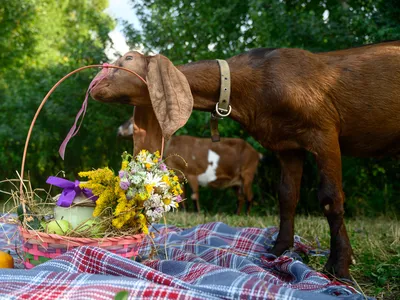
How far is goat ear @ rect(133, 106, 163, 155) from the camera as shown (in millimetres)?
2791

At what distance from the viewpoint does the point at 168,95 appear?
2533mm

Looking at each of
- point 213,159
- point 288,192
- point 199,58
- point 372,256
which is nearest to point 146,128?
point 288,192

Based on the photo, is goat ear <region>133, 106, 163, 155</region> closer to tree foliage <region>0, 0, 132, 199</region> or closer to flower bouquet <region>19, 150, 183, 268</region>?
flower bouquet <region>19, 150, 183, 268</region>

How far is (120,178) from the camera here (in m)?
2.33

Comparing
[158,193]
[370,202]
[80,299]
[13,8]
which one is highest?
[13,8]

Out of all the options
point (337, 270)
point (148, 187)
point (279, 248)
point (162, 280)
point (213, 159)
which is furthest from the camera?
point (213, 159)

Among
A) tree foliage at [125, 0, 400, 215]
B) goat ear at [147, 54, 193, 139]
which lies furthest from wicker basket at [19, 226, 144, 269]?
tree foliage at [125, 0, 400, 215]

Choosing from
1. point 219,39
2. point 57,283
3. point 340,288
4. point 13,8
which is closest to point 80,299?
point 57,283

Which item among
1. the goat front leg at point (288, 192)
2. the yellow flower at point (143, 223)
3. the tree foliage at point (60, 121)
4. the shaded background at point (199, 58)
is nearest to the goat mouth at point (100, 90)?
the yellow flower at point (143, 223)

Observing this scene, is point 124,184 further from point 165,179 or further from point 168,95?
point 168,95

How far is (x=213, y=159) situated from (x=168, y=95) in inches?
148

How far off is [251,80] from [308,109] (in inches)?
14.7

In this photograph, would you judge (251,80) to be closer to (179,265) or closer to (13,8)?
(179,265)

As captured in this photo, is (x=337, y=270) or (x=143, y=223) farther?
(x=337, y=270)
